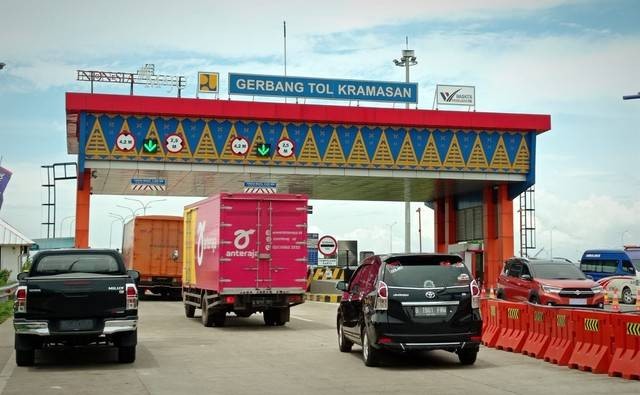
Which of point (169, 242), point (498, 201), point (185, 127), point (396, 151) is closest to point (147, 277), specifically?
point (169, 242)

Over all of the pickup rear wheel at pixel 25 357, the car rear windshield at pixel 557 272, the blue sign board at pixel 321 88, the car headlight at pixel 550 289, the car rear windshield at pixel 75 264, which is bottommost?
the pickup rear wheel at pixel 25 357

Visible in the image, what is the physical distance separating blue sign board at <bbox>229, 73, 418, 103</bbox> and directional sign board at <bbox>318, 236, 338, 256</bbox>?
6.44 m

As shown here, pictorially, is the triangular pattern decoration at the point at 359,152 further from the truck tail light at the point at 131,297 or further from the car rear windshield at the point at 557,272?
the truck tail light at the point at 131,297

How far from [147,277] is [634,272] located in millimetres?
19845

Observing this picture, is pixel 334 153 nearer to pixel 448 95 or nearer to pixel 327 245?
pixel 327 245

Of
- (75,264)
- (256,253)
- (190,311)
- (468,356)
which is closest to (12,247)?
(190,311)

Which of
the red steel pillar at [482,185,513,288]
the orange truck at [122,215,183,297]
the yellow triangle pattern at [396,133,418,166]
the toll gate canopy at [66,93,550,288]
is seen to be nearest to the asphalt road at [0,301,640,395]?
the toll gate canopy at [66,93,550,288]

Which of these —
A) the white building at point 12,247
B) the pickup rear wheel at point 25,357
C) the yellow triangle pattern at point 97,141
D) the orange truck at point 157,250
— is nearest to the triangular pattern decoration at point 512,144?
the orange truck at point 157,250

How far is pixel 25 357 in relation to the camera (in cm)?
1326

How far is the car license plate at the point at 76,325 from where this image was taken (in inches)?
501

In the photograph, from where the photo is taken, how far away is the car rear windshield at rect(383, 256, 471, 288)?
12.6 meters

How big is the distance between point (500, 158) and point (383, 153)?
17.7ft

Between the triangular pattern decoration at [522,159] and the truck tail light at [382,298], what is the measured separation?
1016 inches

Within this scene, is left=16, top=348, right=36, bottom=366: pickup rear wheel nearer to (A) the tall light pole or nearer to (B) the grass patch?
(B) the grass patch
